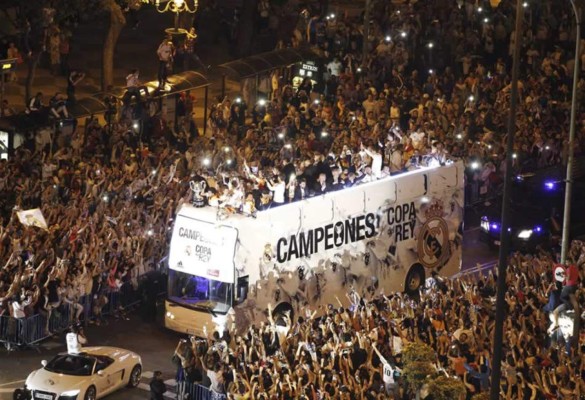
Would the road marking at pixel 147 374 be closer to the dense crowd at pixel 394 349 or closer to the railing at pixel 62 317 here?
the dense crowd at pixel 394 349

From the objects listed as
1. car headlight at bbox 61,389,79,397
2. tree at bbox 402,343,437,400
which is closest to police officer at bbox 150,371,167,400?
car headlight at bbox 61,389,79,397

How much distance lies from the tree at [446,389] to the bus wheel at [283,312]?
661 cm

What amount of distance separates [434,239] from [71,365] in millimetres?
10184

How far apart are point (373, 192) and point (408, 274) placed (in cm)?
256

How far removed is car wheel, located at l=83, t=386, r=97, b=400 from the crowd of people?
194 centimetres

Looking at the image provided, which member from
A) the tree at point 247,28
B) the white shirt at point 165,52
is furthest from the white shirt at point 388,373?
the tree at point 247,28

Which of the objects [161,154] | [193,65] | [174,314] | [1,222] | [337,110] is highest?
[193,65]

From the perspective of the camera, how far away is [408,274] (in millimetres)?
32625

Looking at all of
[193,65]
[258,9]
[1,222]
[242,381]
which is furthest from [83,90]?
[242,381]

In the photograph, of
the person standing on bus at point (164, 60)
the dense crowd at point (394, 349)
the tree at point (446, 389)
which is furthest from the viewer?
the person standing on bus at point (164, 60)

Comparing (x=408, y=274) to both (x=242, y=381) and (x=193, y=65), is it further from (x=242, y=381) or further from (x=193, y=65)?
(x=193, y=65)

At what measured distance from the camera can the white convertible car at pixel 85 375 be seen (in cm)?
2578

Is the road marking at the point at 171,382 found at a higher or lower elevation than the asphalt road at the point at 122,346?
lower

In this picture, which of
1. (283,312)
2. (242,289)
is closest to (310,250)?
(283,312)
